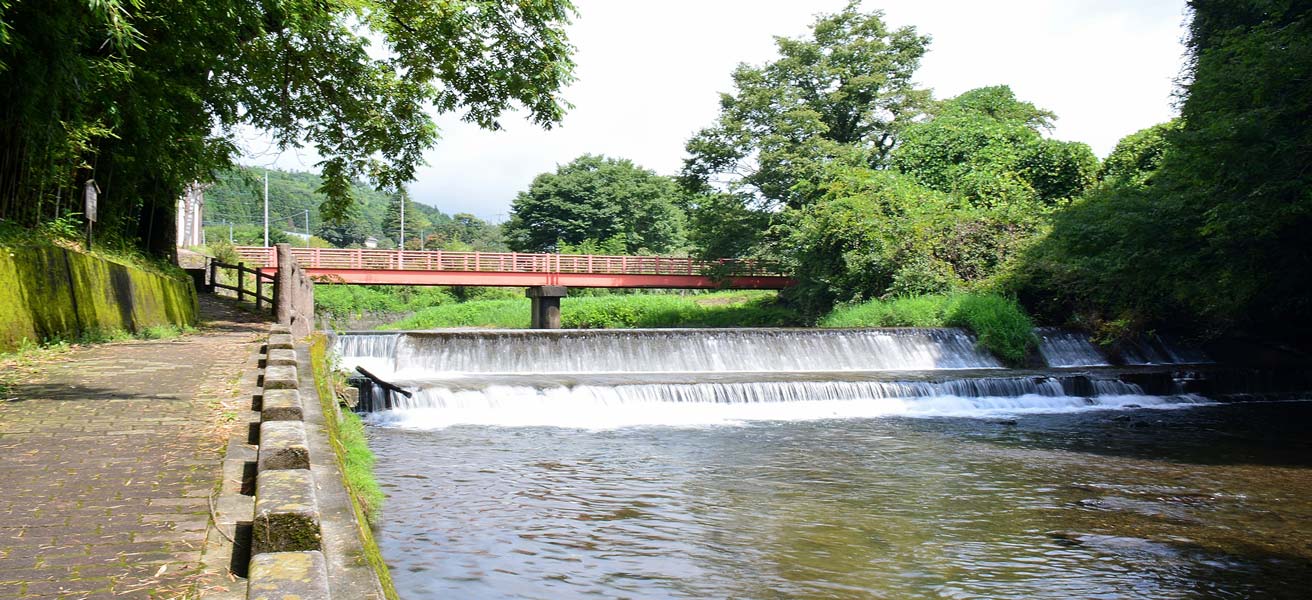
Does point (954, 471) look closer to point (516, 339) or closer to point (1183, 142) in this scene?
point (1183, 142)

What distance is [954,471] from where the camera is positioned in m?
10.8

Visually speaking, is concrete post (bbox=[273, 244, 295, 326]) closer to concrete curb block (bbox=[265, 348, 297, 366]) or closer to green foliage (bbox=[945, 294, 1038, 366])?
concrete curb block (bbox=[265, 348, 297, 366])

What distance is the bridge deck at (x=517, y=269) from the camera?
35375 mm

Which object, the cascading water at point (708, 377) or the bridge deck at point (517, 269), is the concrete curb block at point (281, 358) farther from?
the bridge deck at point (517, 269)

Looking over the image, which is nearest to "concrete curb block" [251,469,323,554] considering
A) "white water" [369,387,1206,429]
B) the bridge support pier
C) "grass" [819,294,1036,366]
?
"white water" [369,387,1206,429]

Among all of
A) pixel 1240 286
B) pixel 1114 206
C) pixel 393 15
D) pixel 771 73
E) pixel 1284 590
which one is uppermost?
pixel 771 73

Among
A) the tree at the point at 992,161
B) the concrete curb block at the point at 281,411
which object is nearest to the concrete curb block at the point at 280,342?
the concrete curb block at the point at 281,411

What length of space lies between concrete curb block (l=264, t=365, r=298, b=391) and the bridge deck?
27.7 meters

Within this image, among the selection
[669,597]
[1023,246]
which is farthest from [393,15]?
[1023,246]

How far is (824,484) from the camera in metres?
9.91

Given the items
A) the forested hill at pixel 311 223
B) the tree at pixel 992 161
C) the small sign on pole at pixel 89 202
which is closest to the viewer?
the small sign on pole at pixel 89 202

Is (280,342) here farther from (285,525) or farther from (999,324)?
(999,324)

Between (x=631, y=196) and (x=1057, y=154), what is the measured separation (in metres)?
37.8

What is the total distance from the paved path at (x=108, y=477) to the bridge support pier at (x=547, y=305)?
28468 mm
